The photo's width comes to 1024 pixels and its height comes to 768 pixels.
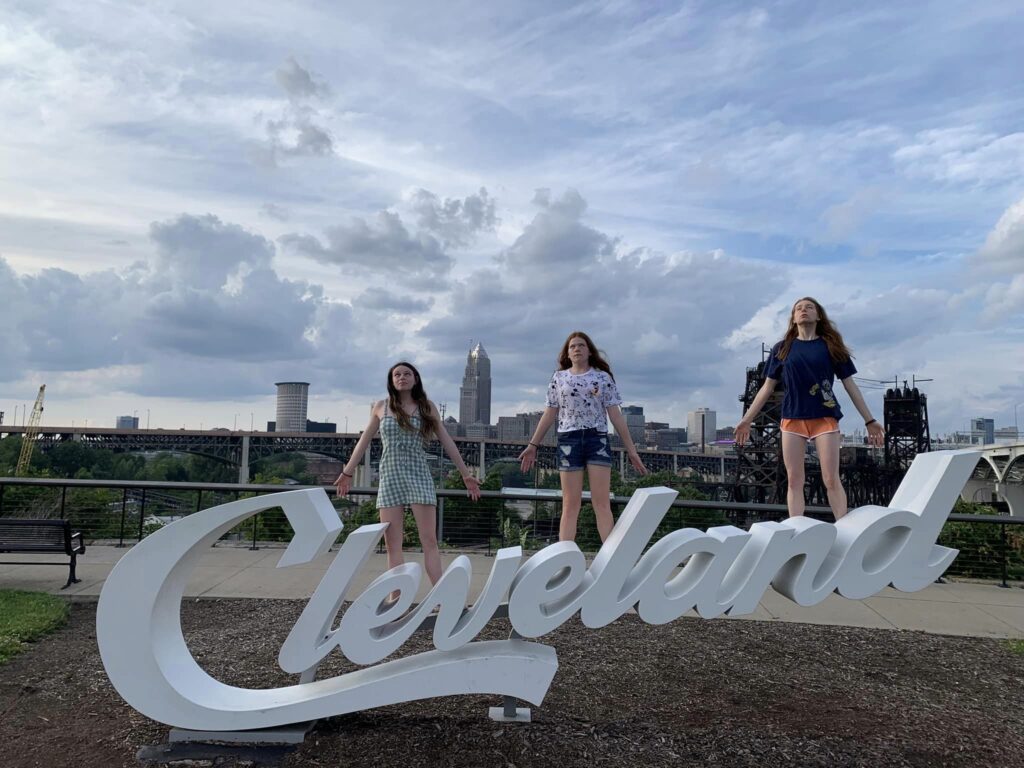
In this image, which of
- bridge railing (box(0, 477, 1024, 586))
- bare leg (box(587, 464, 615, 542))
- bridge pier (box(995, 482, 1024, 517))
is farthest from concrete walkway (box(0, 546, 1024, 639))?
bridge pier (box(995, 482, 1024, 517))

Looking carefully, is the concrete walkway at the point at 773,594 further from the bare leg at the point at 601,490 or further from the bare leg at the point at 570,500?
the bare leg at the point at 570,500

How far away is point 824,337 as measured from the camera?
4992 mm

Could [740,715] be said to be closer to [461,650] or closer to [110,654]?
[461,650]

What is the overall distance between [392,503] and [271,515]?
7.38 meters

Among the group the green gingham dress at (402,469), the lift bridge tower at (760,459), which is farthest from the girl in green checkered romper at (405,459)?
the lift bridge tower at (760,459)

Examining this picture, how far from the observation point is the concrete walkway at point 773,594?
662cm

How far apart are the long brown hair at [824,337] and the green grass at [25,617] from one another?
6135 mm

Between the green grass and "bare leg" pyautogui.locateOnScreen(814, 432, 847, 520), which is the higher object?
"bare leg" pyautogui.locateOnScreen(814, 432, 847, 520)

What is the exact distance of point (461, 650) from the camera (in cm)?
405

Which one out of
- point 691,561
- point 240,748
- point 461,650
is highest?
point 691,561

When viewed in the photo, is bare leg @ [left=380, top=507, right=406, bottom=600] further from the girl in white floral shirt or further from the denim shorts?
the denim shorts

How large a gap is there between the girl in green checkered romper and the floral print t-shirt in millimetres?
855

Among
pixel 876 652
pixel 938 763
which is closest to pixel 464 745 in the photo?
pixel 938 763

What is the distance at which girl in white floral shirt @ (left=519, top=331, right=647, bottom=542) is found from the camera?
5078mm
